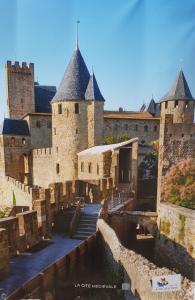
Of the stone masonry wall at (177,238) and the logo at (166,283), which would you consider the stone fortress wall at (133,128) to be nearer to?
the stone masonry wall at (177,238)

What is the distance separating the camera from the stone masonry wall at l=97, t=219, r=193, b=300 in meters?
4.88

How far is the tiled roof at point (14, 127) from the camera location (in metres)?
22.3

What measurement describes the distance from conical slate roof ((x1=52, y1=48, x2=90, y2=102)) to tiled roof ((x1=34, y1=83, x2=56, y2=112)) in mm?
7684

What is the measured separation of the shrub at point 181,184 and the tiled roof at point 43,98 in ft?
A: 52.1

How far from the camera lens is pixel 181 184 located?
12.0m

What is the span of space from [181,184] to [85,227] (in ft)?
16.9

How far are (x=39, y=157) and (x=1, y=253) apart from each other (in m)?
15.9

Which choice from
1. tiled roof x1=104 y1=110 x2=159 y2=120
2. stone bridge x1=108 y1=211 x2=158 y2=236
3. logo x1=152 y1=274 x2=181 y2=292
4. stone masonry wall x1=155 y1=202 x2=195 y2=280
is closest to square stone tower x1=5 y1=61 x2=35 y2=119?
tiled roof x1=104 y1=110 x2=159 y2=120

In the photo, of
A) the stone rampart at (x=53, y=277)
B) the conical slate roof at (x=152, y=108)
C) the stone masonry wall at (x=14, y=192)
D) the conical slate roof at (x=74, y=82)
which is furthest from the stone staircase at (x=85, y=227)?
the conical slate roof at (x=152, y=108)

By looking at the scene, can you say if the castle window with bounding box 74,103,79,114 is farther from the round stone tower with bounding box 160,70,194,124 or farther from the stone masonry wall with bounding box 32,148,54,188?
the round stone tower with bounding box 160,70,194,124

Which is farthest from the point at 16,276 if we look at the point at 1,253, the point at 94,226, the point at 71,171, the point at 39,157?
the point at 39,157

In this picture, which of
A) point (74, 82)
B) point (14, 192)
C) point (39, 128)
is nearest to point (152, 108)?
point (39, 128)

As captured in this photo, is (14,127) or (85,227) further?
(14,127)

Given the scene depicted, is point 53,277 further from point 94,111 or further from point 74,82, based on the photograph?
point 74,82
